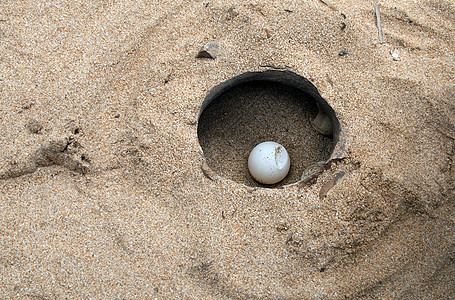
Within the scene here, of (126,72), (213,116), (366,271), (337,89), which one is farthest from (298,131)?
(126,72)

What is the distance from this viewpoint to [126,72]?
2.60 meters

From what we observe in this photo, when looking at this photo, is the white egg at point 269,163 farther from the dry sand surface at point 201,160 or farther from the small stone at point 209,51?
the small stone at point 209,51

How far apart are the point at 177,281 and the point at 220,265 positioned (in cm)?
25

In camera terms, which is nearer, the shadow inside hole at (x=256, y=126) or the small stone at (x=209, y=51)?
the small stone at (x=209, y=51)

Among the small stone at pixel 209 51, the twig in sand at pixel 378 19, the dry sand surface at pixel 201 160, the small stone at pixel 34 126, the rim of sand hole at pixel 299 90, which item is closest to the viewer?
the dry sand surface at pixel 201 160

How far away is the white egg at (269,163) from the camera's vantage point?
2.46 meters

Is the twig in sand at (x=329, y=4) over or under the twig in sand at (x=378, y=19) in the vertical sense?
over

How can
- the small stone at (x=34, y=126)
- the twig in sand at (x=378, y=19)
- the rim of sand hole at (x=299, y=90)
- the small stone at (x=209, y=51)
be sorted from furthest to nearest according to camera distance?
1. the twig in sand at (x=378, y=19)
2. the small stone at (x=209, y=51)
3. the small stone at (x=34, y=126)
4. the rim of sand hole at (x=299, y=90)

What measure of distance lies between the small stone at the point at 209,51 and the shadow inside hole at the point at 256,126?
0.29 m

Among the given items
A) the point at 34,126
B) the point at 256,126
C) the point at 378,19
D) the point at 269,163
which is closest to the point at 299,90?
the point at 256,126

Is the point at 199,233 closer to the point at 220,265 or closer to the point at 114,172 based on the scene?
the point at 220,265

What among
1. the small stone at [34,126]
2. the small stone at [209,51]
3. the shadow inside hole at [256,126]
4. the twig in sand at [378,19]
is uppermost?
the small stone at [209,51]

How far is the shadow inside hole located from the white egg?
17cm

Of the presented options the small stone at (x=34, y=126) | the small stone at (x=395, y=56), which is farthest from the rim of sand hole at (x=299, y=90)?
the small stone at (x=34, y=126)
